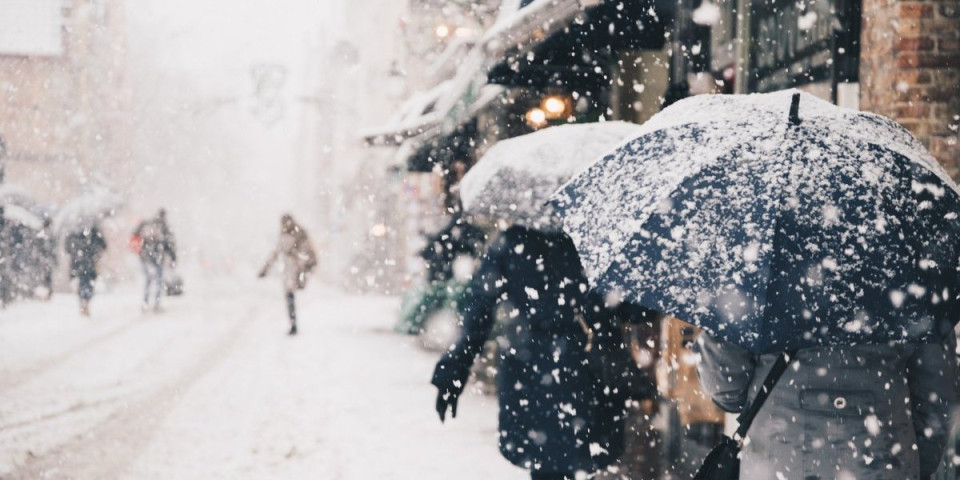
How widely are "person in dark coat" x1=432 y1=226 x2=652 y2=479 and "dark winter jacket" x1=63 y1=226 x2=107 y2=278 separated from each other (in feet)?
50.0

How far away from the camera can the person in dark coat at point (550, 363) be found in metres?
4.32

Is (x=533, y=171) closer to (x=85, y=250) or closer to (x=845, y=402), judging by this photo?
(x=845, y=402)

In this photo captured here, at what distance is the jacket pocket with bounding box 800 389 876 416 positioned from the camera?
2.79 metres

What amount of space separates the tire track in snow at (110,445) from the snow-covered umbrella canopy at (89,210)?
9888mm

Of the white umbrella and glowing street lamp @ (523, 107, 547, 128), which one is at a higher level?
glowing street lamp @ (523, 107, 547, 128)

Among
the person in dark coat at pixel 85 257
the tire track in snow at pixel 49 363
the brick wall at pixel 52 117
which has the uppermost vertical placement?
the brick wall at pixel 52 117

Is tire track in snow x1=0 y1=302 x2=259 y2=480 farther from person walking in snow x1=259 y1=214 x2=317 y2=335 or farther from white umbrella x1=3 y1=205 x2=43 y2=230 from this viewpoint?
white umbrella x1=3 y1=205 x2=43 y2=230

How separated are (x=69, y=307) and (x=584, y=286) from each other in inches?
728

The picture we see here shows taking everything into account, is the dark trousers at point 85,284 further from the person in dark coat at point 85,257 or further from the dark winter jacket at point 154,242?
the dark winter jacket at point 154,242

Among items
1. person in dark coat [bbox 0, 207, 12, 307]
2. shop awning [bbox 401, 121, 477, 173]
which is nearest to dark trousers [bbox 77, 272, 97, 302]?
person in dark coat [bbox 0, 207, 12, 307]

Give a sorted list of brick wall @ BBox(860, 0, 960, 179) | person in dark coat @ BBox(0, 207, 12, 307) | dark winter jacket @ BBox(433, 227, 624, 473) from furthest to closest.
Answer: person in dark coat @ BBox(0, 207, 12, 307), brick wall @ BBox(860, 0, 960, 179), dark winter jacket @ BBox(433, 227, 624, 473)

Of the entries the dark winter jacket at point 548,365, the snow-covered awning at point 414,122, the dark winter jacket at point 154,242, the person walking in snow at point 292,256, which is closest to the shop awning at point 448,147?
the snow-covered awning at point 414,122

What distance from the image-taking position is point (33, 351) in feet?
41.2

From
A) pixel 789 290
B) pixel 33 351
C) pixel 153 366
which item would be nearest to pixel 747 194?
pixel 789 290
